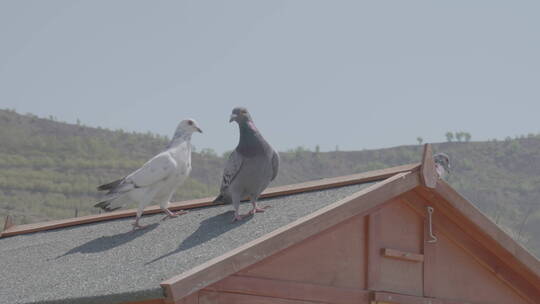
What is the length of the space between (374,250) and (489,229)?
1302mm

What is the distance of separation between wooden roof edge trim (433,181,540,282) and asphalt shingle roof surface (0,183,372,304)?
879 mm

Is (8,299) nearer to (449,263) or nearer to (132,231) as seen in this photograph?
(132,231)

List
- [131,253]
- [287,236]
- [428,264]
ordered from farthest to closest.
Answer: [428,264]
[131,253]
[287,236]

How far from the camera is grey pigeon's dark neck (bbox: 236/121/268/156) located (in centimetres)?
928

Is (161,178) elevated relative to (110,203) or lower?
elevated

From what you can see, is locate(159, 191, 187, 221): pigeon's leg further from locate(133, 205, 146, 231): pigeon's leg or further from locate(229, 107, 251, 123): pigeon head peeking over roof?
locate(229, 107, 251, 123): pigeon head peeking over roof

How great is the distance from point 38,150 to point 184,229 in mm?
33004

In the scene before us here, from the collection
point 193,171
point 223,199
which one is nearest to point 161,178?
point 223,199

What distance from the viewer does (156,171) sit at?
10.2 meters

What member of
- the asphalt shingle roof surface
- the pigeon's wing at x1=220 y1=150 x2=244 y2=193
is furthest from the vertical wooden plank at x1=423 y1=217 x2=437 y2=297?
the pigeon's wing at x1=220 y1=150 x2=244 y2=193

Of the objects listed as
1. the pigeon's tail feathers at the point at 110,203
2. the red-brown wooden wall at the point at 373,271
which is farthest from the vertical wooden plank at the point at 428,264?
the pigeon's tail feathers at the point at 110,203

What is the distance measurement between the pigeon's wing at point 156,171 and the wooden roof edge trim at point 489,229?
2.76 m

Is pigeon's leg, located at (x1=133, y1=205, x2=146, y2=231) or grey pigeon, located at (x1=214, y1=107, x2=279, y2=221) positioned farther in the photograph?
pigeon's leg, located at (x1=133, y1=205, x2=146, y2=231)

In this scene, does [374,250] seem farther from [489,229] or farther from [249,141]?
[249,141]
